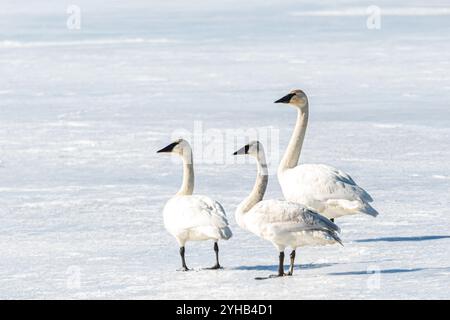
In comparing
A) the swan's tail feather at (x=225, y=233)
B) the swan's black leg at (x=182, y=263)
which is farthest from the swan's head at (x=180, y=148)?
the swan's tail feather at (x=225, y=233)

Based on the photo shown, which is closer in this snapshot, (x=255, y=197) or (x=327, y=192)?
(x=255, y=197)

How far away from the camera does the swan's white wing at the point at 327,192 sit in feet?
24.5

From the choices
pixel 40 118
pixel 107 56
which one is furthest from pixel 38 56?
pixel 40 118

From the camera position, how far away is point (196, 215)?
6.68 m

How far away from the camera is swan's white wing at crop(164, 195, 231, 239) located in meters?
6.53

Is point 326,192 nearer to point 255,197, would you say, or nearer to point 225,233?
point 255,197

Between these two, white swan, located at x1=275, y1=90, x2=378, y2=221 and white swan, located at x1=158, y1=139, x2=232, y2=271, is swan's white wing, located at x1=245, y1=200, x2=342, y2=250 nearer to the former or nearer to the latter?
white swan, located at x1=158, y1=139, x2=232, y2=271

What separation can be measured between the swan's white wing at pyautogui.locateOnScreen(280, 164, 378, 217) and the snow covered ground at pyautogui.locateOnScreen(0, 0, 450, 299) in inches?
10.2

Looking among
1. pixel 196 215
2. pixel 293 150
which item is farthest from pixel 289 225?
pixel 293 150

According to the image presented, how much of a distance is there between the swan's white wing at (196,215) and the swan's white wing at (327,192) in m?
1.02

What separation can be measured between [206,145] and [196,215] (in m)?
5.84

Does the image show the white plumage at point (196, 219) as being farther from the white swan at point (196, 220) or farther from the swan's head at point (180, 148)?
the swan's head at point (180, 148)

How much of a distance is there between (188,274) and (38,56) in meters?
17.8

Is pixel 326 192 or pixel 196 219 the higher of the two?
pixel 196 219
